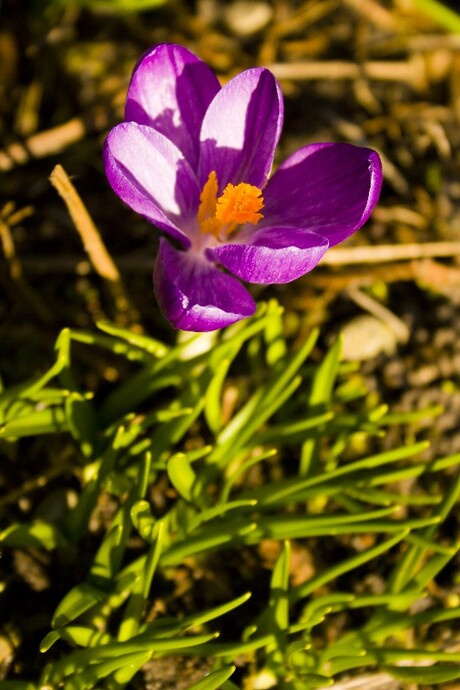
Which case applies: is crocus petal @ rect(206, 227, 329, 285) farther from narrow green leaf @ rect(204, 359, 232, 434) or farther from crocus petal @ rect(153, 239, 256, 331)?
narrow green leaf @ rect(204, 359, 232, 434)

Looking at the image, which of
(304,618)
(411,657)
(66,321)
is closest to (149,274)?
(66,321)

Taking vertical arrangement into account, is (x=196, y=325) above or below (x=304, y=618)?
above

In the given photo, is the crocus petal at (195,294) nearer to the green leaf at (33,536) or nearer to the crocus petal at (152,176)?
the crocus petal at (152,176)

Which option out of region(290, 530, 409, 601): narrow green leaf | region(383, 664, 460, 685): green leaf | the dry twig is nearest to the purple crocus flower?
the dry twig

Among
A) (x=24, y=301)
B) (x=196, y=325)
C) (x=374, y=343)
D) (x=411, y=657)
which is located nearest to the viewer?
(x=196, y=325)

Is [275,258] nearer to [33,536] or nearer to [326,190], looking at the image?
[326,190]

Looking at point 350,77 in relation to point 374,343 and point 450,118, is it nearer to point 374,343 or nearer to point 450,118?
point 450,118

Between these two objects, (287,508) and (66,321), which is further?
(66,321)

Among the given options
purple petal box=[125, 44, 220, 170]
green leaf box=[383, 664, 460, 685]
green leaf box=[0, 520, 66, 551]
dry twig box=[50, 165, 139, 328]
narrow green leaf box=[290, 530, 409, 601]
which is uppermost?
purple petal box=[125, 44, 220, 170]
